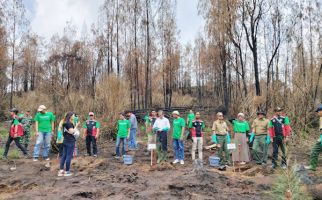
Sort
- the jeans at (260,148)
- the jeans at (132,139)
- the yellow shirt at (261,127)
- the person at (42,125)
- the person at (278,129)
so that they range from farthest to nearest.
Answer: the jeans at (132,139) → the person at (42,125) → the jeans at (260,148) → the yellow shirt at (261,127) → the person at (278,129)

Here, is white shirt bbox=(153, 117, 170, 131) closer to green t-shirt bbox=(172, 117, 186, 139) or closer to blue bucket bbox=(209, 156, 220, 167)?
green t-shirt bbox=(172, 117, 186, 139)

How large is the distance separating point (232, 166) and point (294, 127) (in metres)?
4.75

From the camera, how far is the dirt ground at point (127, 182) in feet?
21.7

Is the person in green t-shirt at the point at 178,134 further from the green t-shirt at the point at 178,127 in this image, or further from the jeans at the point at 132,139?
the jeans at the point at 132,139

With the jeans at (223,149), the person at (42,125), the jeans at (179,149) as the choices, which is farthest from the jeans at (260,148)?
the person at (42,125)

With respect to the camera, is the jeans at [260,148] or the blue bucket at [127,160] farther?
the blue bucket at [127,160]

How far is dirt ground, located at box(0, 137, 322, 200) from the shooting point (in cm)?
661

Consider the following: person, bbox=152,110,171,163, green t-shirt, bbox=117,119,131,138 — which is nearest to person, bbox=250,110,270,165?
person, bbox=152,110,171,163

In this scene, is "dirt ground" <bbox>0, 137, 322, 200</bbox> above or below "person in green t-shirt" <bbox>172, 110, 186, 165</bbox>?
below

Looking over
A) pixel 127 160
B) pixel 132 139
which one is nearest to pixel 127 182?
pixel 127 160

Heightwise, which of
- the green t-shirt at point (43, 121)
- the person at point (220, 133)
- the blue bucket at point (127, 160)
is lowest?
the blue bucket at point (127, 160)

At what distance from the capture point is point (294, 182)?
4031 millimetres

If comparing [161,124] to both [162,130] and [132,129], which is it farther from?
[132,129]

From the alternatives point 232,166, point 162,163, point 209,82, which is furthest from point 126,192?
point 209,82
